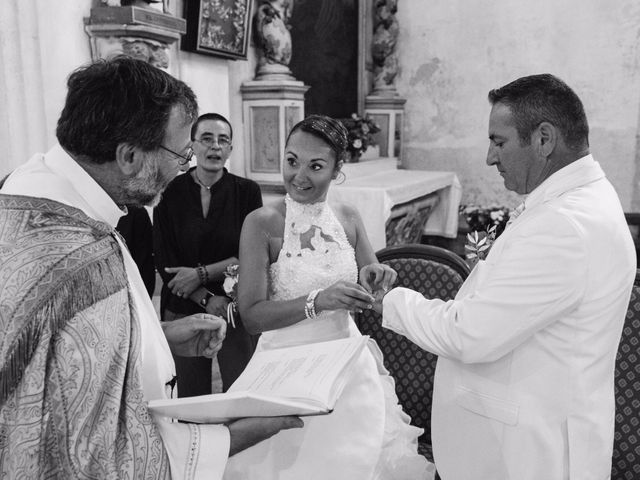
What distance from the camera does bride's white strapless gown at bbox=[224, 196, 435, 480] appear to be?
1.77 metres

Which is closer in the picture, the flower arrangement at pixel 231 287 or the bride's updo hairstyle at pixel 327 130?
the bride's updo hairstyle at pixel 327 130

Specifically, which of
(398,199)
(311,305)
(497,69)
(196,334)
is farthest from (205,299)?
(497,69)

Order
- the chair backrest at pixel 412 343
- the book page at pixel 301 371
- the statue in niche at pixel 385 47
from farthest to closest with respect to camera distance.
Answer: the statue in niche at pixel 385 47
the chair backrest at pixel 412 343
the book page at pixel 301 371

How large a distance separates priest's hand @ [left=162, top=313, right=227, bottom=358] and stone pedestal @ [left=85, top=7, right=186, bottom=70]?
1.99m

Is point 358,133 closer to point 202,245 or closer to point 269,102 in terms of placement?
point 269,102

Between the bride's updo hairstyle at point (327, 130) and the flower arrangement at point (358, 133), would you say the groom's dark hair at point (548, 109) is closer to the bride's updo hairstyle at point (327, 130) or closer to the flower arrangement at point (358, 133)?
the bride's updo hairstyle at point (327, 130)

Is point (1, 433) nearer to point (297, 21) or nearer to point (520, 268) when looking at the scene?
point (520, 268)

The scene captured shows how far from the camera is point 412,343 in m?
2.35

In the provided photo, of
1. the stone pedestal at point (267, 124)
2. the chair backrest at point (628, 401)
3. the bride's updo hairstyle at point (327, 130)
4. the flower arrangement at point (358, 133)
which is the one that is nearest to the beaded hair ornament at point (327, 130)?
the bride's updo hairstyle at point (327, 130)

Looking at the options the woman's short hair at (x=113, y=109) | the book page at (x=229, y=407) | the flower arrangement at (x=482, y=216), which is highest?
the woman's short hair at (x=113, y=109)

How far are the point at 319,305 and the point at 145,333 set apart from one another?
84cm

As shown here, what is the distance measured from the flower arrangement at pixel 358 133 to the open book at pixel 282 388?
4.70 m

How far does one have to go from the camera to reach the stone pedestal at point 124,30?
10.1 feet

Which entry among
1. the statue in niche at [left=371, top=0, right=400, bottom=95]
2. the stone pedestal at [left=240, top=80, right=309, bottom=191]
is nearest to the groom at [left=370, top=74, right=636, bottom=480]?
the stone pedestal at [left=240, top=80, right=309, bottom=191]
